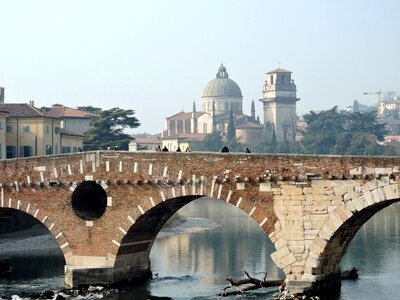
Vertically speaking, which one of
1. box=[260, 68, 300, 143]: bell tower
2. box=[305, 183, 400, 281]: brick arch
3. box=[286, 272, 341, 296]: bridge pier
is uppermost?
box=[260, 68, 300, 143]: bell tower

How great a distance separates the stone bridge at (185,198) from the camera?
113ft

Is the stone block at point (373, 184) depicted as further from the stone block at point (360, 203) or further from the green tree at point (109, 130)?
the green tree at point (109, 130)

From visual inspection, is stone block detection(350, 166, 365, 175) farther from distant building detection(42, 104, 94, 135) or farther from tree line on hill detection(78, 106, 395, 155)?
tree line on hill detection(78, 106, 395, 155)

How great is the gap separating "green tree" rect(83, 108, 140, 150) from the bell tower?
103m

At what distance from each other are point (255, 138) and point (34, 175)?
144 meters

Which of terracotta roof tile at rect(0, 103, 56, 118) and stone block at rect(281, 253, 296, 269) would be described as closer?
stone block at rect(281, 253, 296, 269)

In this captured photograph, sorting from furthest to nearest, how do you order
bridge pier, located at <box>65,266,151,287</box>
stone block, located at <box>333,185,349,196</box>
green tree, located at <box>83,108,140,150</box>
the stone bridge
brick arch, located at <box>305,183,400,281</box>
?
1. green tree, located at <box>83,108,140,150</box>
2. bridge pier, located at <box>65,266,151,287</box>
3. the stone bridge
4. stone block, located at <box>333,185,349,196</box>
5. brick arch, located at <box>305,183,400,281</box>

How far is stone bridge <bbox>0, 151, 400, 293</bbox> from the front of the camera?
113 ft

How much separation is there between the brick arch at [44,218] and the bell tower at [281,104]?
148 metres

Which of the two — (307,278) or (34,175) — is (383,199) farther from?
(34,175)

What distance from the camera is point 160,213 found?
40875mm

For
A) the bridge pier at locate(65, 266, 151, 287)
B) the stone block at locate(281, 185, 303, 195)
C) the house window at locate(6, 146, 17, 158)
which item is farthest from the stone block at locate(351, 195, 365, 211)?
the house window at locate(6, 146, 17, 158)

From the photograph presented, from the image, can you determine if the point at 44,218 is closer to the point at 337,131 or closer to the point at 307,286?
the point at 307,286

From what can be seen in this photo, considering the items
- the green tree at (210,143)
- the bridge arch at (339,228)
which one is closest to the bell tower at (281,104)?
the green tree at (210,143)
